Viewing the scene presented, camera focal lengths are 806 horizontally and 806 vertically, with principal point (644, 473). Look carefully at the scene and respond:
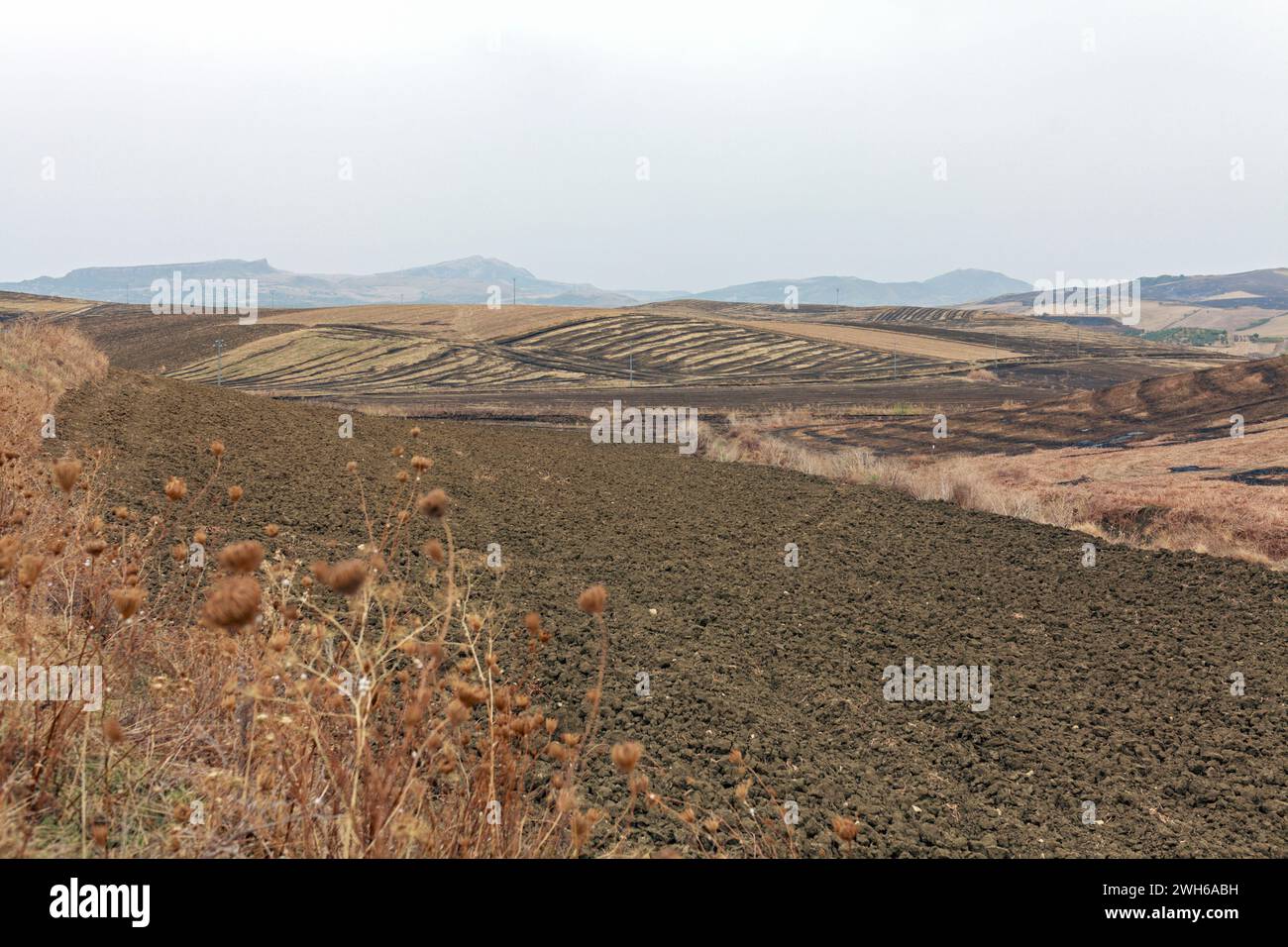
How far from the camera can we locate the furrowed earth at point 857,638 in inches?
197

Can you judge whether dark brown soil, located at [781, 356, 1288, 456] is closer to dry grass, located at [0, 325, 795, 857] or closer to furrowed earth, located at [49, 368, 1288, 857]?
furrowed earth, located at [49, 368, 1288, 857]

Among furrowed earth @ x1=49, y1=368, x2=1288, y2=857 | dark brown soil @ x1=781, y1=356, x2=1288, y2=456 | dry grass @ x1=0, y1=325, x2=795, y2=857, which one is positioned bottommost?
furrowed earth @ x1=49, y1=368, x2=1288, y2=857

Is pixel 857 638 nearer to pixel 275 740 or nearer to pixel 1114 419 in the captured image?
pixel 275 740

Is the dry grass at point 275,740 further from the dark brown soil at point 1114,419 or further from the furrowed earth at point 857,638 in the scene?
the dark brown soil at point 1114,419

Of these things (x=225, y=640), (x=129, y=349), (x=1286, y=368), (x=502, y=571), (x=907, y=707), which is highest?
(x=129, y=349)

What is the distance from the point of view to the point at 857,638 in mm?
7891

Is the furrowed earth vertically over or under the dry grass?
under

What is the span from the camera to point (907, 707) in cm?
655

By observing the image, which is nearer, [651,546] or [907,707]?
[907,707]

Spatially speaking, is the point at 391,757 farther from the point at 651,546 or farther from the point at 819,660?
the point at 651,546

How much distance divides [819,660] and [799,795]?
8.09 ft

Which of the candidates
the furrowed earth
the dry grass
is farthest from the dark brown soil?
the dry grass

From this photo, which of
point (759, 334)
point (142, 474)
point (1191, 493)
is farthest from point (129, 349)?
point (1191, 493)

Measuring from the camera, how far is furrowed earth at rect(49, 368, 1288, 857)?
16.4ft
